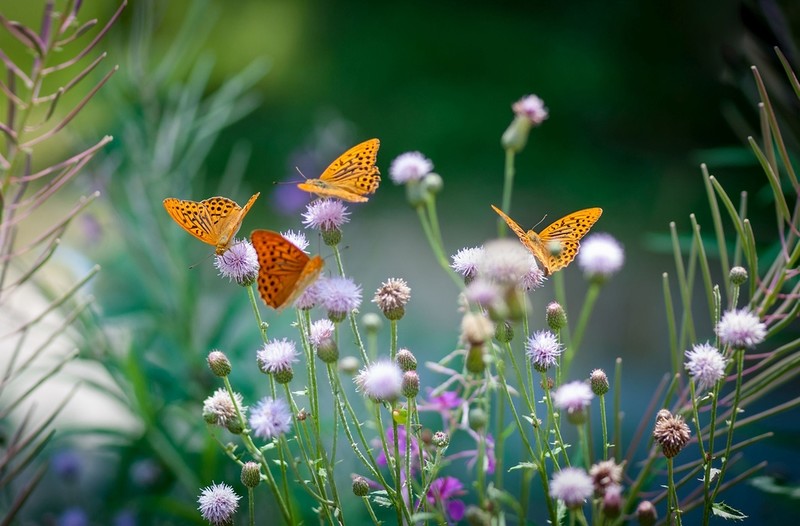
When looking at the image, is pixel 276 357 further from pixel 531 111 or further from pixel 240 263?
pixel 531 111

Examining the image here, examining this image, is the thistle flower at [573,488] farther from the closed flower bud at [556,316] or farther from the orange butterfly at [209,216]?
the orange butterfly at [209,216]

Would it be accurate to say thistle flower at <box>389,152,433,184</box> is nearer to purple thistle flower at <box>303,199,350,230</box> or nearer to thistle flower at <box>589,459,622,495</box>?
purple thistle flower at <box>303,199,350,230</box>

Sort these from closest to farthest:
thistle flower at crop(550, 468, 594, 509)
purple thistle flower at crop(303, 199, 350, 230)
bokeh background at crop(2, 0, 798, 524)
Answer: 1. thistle flower at crop(550, 468, 594, 509)
2. purple thistle flower at crop(303, 199, 350, 230)
3. bokeh background at crop(2, 0, 798, 524)

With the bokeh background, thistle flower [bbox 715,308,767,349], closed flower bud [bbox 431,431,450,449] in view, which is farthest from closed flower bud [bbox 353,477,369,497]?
the bokeh background

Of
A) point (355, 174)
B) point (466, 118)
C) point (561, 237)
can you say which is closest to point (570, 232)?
point (561, 237)

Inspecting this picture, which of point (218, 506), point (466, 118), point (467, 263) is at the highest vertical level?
point (466, 118)
